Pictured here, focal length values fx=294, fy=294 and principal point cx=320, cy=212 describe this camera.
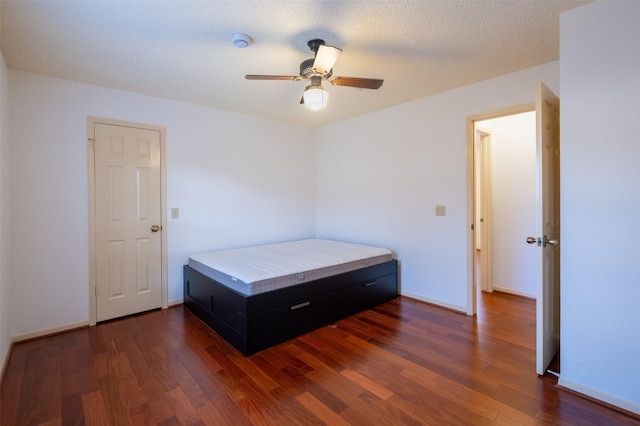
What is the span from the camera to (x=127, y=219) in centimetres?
307

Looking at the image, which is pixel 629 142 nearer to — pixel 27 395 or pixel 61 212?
pixel 27 395

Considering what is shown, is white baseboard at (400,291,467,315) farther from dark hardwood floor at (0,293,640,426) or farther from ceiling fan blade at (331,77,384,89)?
ceiling fan blade at (331,77,384,89)

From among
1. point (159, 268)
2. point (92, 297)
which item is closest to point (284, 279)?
point (159, 268)

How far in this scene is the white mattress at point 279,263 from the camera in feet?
8.02

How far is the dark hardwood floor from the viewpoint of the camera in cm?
165

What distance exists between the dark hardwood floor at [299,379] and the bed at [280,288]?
142 mm

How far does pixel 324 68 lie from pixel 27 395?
285 cm

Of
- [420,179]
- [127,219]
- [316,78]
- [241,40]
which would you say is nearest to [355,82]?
[316,78]

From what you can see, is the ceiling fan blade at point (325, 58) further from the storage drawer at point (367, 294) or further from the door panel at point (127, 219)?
the door panel at point (127, 219)

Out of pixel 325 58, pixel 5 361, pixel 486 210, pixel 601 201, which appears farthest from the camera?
pixel 486 210

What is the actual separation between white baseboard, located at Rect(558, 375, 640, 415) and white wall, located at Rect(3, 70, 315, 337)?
3.41 m

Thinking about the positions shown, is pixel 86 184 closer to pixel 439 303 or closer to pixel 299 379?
pixel 299 379

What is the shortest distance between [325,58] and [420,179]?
1985 millimetres

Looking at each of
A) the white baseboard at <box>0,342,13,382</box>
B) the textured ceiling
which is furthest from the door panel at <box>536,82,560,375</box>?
the white baseboard at <box>0,342,13,382</box>
